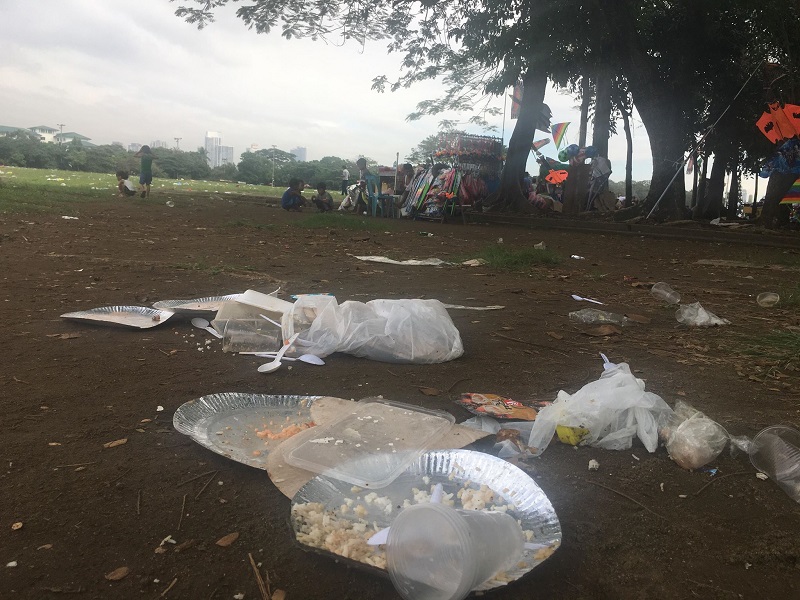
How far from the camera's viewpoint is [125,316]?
3.05 meters

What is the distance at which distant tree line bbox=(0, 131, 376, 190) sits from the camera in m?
33.2

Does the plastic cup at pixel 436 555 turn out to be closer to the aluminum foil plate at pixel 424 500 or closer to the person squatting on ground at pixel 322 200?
the aluminum foil plate at pixel 424 500

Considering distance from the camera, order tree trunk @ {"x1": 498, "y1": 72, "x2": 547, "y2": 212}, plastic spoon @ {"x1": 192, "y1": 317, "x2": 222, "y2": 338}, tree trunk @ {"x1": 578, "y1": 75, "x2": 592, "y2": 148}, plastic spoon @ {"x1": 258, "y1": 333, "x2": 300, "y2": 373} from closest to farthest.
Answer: plastic spoon @ {"x1": 258, "y1": 333, "x2": 300, "y2": 373} < plastic spoon @ {"x1": 192, "y1": 317, "x2": 222, "y2": 338} < tree trunk @ {"x1": 498, "y1": 72, "x2": 547, "y2": 212} < tree trunk @ {"x1": 578, "y1": 75, "x2": 592, "y2": 148}

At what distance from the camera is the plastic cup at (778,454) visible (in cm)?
163

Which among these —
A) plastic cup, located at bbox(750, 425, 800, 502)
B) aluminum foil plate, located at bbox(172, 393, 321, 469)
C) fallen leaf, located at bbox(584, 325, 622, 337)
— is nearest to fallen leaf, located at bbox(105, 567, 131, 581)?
aluminum foil plate, located at bbox(172, 393, 321, 469)

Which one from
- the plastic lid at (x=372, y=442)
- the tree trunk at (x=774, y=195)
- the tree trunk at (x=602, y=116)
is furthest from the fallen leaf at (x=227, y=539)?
the tree trunk at (x=602, y=116)

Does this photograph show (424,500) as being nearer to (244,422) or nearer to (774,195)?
(244,422)

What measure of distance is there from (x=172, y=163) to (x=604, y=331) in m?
37.8

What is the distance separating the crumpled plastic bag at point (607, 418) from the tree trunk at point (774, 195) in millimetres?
9869

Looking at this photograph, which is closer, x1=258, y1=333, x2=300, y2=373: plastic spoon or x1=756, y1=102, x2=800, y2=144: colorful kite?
x1=258, y1=333, x2=300, y2=373: plastic spoon

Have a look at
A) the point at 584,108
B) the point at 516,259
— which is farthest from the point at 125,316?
the point at 584,108

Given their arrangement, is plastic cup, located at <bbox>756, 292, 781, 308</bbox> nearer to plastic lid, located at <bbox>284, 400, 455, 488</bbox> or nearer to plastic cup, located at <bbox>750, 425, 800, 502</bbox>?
plastic cup, located at <bbox>750, 425, 800, 502</bbox>

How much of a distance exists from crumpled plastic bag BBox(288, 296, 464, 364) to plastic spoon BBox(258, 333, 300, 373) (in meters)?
0.05

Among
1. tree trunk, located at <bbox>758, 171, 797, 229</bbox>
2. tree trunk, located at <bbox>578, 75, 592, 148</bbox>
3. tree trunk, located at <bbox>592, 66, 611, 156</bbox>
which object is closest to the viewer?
tree trunk, located at <bbox>758, 171, 797, 229</bbox>
